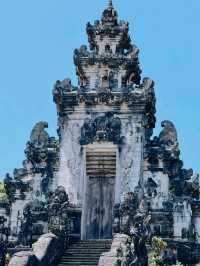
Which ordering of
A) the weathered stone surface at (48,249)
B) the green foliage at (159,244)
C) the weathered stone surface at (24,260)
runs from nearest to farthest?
1. the weathered stone surface at (24,260)
2. the weathered stone surface at (48,249)
3. the green foliage at (159,244)

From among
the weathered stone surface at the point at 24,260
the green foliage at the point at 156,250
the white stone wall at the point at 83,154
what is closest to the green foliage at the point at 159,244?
the green foliage at the point at 156,250

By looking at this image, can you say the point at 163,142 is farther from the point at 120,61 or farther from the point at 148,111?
the point at 120,61

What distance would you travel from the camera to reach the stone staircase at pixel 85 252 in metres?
20.8

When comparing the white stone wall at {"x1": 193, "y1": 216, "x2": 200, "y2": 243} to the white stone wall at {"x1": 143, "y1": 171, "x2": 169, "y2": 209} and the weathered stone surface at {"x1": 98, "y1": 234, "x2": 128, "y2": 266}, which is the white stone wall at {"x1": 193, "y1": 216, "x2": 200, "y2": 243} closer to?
the white stone wall at {"x1": 143, "y1": 171, "x2": 169, "y2": 209}

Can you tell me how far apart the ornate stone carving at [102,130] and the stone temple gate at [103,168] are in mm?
40

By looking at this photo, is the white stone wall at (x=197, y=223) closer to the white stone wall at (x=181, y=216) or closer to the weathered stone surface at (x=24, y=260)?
the white stone wall at (x=181, y=216)

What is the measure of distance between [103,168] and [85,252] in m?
5.11

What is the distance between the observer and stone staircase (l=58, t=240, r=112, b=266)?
68.3 feet

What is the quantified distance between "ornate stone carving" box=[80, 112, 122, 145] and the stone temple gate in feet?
0.13

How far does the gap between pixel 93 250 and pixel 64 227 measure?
5.13ft

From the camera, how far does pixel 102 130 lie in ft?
85.2

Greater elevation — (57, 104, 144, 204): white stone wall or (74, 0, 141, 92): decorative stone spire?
(74, 0, 141, 92): decorative stone spire

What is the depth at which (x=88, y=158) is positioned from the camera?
2606 centimetres

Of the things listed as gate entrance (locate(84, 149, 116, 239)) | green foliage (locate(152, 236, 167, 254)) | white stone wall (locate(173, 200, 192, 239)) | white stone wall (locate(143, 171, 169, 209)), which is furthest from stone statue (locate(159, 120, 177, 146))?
green foliage (locate(152, 236, 167, 254))
